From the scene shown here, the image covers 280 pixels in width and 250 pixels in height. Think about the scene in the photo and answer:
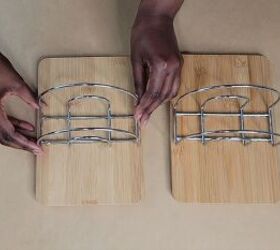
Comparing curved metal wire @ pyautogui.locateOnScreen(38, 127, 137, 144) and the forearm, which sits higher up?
the forearm

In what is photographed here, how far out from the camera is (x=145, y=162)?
700 mm

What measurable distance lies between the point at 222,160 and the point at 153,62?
17 centimetres

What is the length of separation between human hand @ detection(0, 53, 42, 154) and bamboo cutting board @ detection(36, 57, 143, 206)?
2cm

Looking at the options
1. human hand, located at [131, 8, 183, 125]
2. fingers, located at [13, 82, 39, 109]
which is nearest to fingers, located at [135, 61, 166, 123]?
human hand, located at [131, 8, 183, 125]

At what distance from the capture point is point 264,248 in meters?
0.67

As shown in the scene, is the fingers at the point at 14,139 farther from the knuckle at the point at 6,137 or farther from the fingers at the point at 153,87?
the fingers at the point at 153,87

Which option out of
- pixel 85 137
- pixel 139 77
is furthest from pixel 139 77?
pixel 85 137

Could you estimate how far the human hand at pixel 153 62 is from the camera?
24.7 inches

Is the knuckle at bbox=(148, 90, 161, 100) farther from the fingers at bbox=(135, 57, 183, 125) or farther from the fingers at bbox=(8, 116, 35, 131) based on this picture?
the fingers at bbox=(8, 116, 35, 131)

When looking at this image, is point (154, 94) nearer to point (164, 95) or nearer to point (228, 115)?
point (164, 95)

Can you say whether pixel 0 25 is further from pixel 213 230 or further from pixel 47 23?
pixel 213 230

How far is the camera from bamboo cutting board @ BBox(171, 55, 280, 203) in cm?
67

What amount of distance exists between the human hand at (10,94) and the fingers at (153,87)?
0.16 m

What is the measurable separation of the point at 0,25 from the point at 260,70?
40cm
